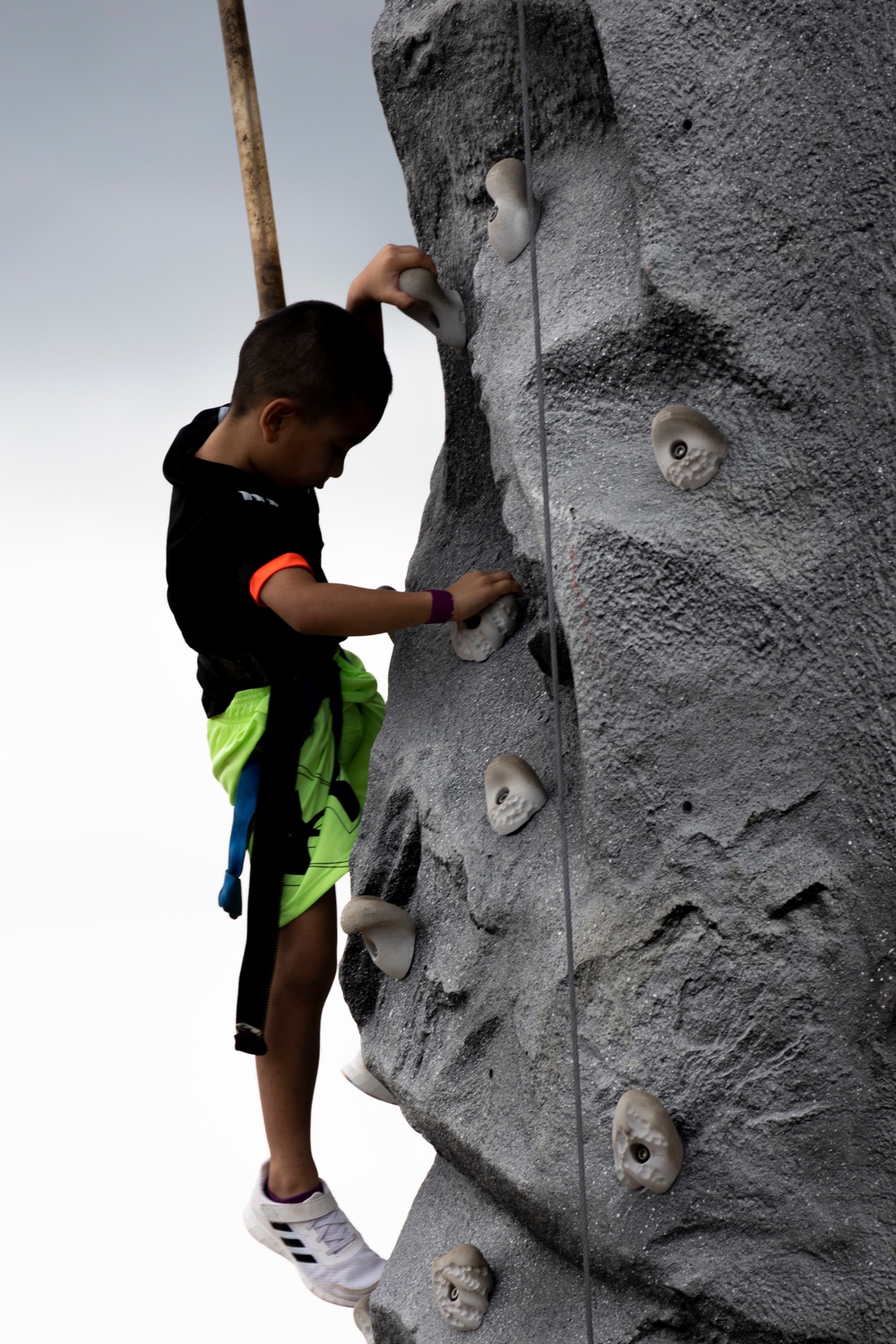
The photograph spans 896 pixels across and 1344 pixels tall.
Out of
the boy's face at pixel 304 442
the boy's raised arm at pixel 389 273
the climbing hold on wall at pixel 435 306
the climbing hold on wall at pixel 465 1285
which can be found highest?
the boy's raised arm at pixel 389 273

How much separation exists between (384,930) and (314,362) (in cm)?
63

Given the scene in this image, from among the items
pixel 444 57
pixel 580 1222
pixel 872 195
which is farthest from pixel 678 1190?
pixel 444 57

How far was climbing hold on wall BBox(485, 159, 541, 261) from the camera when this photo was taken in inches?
63.2

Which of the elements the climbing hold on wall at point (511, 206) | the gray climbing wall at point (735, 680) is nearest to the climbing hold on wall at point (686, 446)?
the gray climbing wall at point (735, 680)

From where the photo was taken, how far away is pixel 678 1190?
1413mm

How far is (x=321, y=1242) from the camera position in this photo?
6.10 feet

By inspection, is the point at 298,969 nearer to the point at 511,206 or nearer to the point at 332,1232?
the point at 332,1232

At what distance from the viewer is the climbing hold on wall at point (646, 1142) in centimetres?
138

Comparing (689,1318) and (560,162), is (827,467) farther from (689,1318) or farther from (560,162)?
(689,1318)

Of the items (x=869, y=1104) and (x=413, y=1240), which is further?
(x=413, y=1240)

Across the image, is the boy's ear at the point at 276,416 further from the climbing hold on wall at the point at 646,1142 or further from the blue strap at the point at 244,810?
the climbing hold on wall at the point at 646,1142

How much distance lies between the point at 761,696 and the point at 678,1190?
0.46m

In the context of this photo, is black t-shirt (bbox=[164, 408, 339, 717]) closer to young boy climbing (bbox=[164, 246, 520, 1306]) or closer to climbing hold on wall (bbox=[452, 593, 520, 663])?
young boy climbing (bbox=[164, 246, 520, 1306])

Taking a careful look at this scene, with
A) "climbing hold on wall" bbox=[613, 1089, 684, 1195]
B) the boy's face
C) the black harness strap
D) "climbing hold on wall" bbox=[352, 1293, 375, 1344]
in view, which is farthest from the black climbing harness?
"climbing hold on wall" bbox=[613, 1089, 684, 1195]
